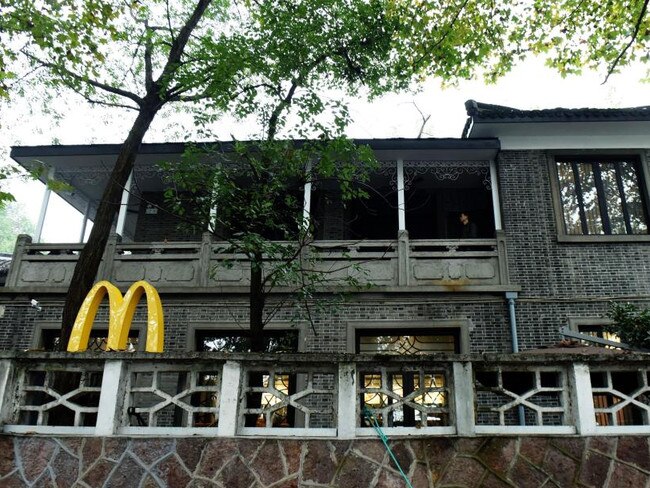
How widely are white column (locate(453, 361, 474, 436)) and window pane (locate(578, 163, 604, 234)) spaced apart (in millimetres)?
6721

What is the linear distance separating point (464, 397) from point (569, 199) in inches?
278

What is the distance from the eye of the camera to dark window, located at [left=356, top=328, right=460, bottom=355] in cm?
983

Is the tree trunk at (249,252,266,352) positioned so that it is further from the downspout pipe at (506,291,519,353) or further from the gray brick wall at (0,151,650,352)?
the downspout pipe at (506,291,519,353)

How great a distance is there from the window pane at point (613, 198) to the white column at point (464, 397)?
23.0 feet

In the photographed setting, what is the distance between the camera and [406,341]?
990cm

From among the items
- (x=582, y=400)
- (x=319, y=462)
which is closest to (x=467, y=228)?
(x=582, y=400)

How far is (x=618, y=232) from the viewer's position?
10.2 metres

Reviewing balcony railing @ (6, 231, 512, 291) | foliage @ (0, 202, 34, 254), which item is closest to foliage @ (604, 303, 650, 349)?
balcony railing @ (6, 231, 512, 291)

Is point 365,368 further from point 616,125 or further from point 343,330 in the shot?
point 616,125

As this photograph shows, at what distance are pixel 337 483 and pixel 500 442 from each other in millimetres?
1510

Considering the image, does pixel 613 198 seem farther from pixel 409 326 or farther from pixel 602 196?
pixel 409 326

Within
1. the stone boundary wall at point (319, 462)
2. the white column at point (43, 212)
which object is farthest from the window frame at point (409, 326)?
the white column at point (43, 212)

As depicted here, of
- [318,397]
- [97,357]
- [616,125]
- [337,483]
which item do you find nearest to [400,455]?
[337,483]

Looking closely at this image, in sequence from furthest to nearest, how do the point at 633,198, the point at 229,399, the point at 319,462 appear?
the point at 633,198
the point at 229,399
the point at 319,462
